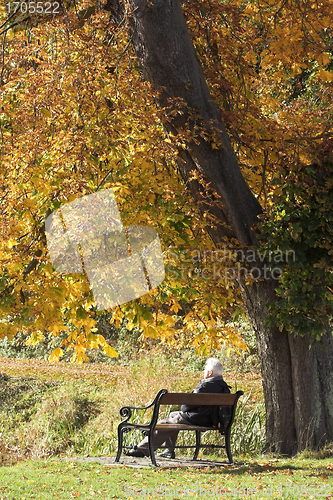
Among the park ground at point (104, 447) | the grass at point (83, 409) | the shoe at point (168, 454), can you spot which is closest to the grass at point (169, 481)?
the park ground at point (104, 447)

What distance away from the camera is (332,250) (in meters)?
5.50

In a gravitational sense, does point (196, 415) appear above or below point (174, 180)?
below

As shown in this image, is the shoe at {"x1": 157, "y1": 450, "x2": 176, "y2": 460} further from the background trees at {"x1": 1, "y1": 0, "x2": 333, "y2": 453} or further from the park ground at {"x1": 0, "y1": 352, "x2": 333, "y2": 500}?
the background trees at {"x1": 1, "y1": 0, "x2": 333, "y2": 453}

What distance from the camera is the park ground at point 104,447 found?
4383 millimetres

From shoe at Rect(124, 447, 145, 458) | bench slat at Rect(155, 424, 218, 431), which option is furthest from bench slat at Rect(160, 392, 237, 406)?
shoe at Rect(124, 447, 145, 458)

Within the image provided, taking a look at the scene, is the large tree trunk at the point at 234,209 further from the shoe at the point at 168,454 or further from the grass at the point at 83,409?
the grass at the point at 83,409

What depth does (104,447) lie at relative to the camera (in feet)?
26.0

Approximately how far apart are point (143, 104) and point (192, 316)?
2.90m

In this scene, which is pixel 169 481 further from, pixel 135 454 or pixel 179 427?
pixel 135 454

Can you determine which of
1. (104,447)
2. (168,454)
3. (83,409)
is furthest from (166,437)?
(83,409)

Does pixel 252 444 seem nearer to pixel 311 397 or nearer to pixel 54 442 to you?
pixel 311 397

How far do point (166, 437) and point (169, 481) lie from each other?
1631 mm

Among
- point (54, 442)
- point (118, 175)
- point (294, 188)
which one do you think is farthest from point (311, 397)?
point (54, 442)

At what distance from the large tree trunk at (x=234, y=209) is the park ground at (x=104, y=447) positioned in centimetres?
42
